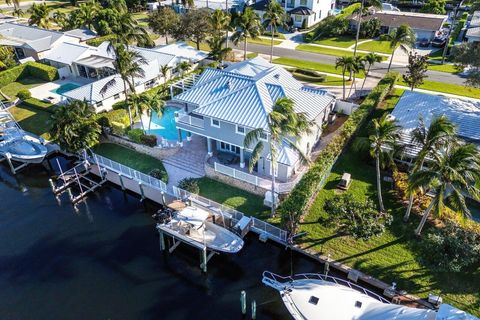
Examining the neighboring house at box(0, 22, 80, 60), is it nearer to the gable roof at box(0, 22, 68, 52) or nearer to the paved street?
the gable roof at box(0, 22, 68, 52)

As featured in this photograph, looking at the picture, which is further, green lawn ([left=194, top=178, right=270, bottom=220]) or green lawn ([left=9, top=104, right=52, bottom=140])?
green lawn ([left=9, top=104, right=52, bottom=140])

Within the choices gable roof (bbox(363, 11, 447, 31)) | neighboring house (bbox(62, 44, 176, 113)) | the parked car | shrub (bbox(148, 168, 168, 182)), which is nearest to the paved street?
the parked car

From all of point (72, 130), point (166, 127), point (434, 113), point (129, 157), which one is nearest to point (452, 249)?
point (434, 113)

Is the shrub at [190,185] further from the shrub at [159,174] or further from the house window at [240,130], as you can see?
the house window at [240,130]

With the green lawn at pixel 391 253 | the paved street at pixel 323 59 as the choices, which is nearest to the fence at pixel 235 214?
the green lawn at pixel 391 253

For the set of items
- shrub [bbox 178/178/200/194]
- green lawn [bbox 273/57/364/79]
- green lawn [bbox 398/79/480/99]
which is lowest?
shrub [bbox 178/178/200/194]

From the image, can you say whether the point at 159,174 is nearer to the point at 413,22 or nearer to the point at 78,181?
the point at 78,181

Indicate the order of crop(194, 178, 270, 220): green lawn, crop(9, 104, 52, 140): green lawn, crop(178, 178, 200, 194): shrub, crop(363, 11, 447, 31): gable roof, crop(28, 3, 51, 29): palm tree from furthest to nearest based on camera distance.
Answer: crop(28, 3, 51, 29): palm tree
crop(363, 11, 447, 31): gable roof
crop(9, 104, 52, 140): green lawn
crop(178, 178, 200, 194): shrub
crop(194, 178, 270, 220): green lawn
